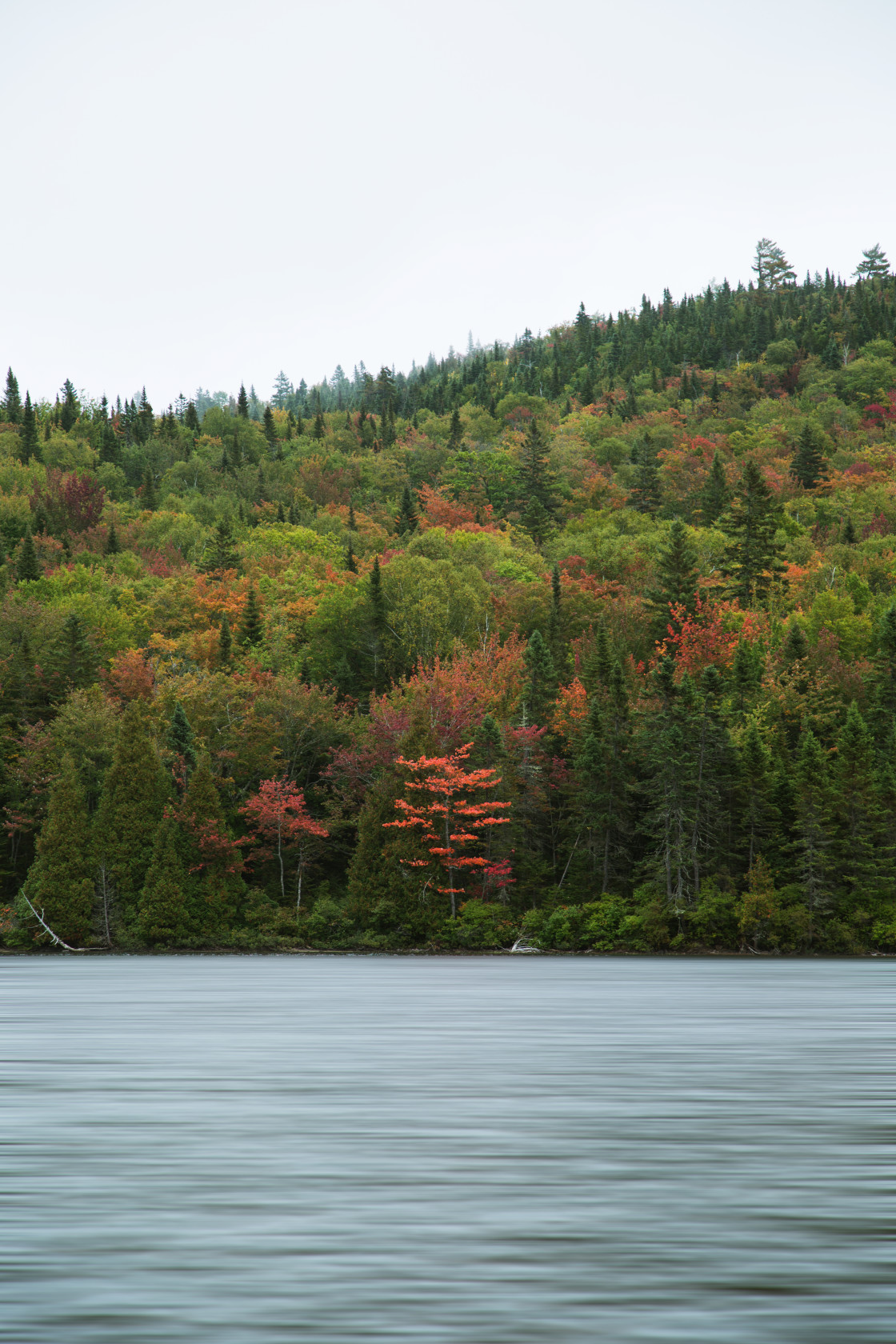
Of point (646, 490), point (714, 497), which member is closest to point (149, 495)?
point (646, 490)

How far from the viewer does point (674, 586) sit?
90750 mm

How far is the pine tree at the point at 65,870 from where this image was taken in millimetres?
70625

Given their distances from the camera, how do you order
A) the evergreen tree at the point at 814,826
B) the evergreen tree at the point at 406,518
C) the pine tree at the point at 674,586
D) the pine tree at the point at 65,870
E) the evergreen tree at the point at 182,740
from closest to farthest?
the evergreen tree at the point at 814,826 < the pine tree at the point at 65,870 < the evergreen tree at the point at 182,740 < the pine tree at the point at 674,586 < the evergreen tree at the point at 406,518

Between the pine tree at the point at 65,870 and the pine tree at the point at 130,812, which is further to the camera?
the pine tree at the point at 130,812

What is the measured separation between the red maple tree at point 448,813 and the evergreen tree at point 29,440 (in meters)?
116

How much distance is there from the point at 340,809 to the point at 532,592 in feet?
100

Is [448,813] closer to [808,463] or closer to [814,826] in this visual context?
[814,826]

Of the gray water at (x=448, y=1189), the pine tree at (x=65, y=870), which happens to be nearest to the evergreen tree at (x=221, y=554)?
the pine tree at (x=65, y=870)

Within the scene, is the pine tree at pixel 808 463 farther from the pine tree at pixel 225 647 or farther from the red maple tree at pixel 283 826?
the red maple tree at pixel 283 826

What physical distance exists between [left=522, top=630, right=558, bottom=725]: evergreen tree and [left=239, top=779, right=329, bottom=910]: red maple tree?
51.6ft

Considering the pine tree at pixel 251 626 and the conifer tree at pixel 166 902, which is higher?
the pine tree at pixel 251 626

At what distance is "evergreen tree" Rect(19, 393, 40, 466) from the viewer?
170m

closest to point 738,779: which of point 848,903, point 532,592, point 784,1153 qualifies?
point 848,903

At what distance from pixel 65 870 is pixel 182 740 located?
10615 mm
